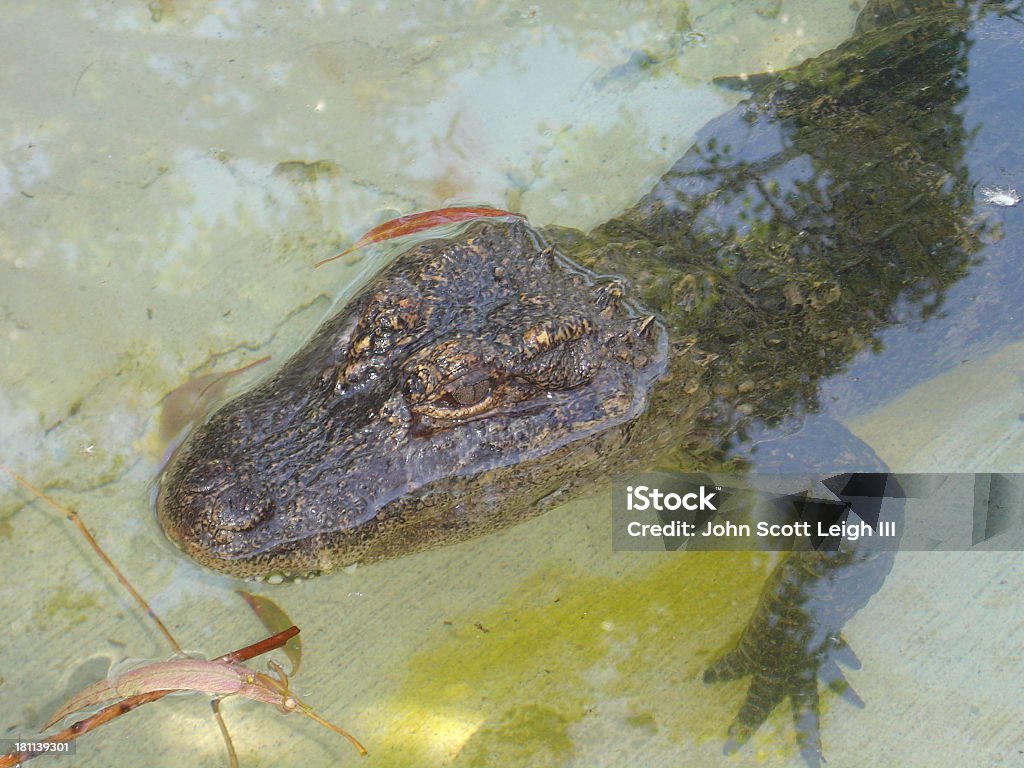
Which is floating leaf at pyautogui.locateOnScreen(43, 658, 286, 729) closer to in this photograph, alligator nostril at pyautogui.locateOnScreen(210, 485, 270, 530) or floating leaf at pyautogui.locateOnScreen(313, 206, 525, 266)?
alligator nostril at pyautogui.locateOnScreen(210, 485, 270, 530)

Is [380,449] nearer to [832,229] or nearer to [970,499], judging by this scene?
[832,229]

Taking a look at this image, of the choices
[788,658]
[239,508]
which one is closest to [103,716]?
[239,508]

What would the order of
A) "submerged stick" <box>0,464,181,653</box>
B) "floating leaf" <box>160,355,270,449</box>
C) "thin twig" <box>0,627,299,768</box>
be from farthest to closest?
"floating leaf" <box>160,355,270,449</box>
"submerged stick" <box>0,464,181,653</box>
"thin twig" <box>0,627,299,768</box>

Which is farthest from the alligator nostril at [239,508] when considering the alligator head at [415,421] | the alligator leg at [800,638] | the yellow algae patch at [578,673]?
the alligator leg at [800,638]

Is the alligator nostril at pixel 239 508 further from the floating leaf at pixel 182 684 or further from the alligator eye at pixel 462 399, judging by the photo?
the floating leaf at pixel 182 684

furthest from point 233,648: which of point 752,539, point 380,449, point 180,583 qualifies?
point 752,539

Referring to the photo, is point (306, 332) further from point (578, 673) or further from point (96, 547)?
point (578, 673)

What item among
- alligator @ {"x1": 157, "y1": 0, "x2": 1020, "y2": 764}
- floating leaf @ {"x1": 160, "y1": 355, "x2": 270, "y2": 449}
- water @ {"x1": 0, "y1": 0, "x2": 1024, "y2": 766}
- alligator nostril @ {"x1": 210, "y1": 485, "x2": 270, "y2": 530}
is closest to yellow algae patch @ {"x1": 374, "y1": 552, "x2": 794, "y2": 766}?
water @ {"x1": 0, "y1": 0, "x2": 1024, "y2": 766}
